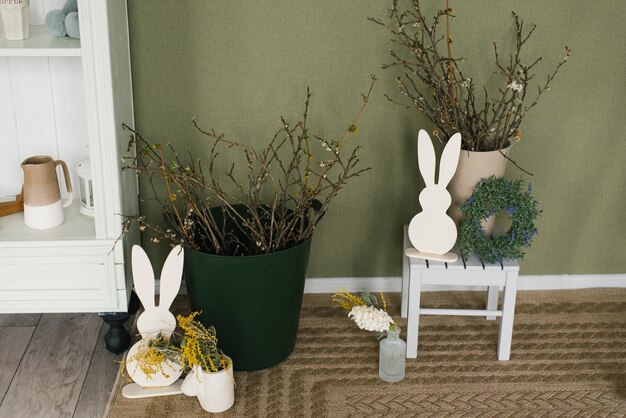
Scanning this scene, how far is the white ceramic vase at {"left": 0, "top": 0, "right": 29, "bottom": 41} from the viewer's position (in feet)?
7.67

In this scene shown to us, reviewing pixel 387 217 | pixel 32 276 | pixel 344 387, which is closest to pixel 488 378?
pixel 344 387

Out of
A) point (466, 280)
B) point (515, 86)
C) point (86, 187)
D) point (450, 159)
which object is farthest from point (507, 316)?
point (86, 187)

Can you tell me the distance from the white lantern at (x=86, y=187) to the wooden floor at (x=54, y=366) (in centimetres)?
46

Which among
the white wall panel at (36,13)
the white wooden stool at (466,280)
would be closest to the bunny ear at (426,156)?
the white wooden stool at (466,280)

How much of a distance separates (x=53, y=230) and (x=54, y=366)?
0.45 metres

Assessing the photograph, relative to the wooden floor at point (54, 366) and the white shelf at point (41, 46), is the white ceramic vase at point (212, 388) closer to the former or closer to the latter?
the wooden floor at point (54, 366)

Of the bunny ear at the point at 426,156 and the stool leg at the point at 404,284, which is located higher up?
the bunny ear at the point at 426,156

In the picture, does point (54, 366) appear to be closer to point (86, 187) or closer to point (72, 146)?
point (86, 187)

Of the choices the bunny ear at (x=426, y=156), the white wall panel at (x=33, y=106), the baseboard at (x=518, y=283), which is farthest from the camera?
the baseboard at (x=518, y=283)

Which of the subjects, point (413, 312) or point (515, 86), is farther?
point (413, 312)

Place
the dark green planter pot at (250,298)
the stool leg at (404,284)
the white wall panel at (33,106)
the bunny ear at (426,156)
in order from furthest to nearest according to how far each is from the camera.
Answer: the stool leg at (404,284) → the white wall panel at (33,106) → the bunny ear at (426,156) → the dark green planter pot at (250,298)

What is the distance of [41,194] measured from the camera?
98.0 inches

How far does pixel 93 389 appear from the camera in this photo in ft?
8.20

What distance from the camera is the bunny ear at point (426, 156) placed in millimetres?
2496
